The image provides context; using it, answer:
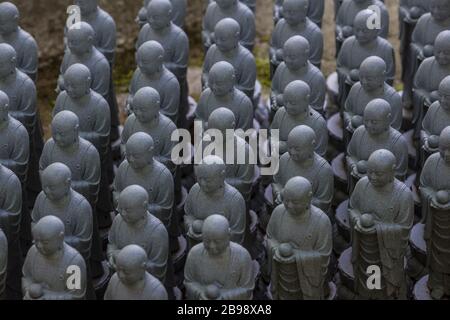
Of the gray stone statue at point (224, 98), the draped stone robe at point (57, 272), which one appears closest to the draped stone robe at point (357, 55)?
the gray stone statue at point (224, 98)

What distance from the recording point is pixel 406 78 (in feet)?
52.7

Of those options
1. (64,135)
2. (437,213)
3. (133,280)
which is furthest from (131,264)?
(437,213)

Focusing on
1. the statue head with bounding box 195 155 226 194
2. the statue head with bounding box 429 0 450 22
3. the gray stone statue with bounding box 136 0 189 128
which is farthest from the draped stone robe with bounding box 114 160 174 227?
the statue head with bounding box 429 0 450 22

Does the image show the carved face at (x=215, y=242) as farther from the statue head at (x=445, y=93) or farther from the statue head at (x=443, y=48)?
the statue head at (x=443, y=48)

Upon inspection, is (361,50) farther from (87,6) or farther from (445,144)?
(87,6)

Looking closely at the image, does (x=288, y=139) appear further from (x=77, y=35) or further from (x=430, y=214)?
(x=77, y=35)

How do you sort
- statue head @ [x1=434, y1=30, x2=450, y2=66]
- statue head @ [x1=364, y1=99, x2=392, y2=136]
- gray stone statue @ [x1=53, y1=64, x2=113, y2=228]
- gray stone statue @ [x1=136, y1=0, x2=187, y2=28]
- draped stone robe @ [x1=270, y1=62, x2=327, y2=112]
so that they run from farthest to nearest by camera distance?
gray stone statue @ [x1=136, y1=0, x2=187, y2=28], draped stone robe @ [x1=270, y1=62, x2=327, y2=112], statue head @ [x1=434, y1=30, x2=450, y2=66], gray stone statue @ [x1=53, y1=64, x2=113, y2=228], statue head @ [x1=364, y1=99, x2=392, y2=136]

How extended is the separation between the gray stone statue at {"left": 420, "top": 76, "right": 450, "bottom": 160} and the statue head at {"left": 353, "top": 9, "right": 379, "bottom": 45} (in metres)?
1.15

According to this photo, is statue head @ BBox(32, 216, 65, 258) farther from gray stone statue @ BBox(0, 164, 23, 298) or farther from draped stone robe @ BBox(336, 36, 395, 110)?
draped stone robe @ BBox(336, 36, 395, 110)

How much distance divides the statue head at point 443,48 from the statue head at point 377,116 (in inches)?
40.6

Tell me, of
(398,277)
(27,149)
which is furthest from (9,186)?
(398,277)

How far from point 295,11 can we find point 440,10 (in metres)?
1.41

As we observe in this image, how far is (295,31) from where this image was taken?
1523 cm

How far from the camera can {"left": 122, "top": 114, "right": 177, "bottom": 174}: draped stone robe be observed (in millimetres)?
14055
